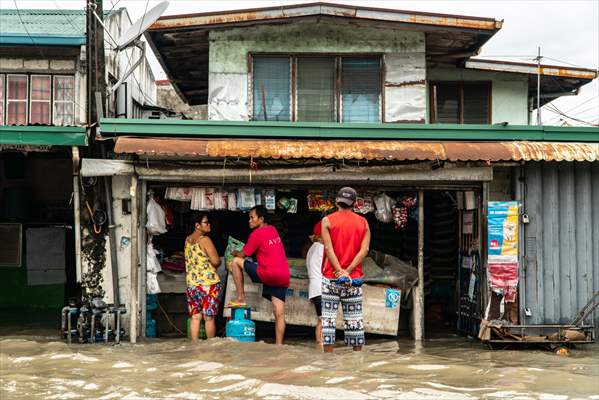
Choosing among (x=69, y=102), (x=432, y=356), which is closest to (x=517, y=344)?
(x=432, y=356)

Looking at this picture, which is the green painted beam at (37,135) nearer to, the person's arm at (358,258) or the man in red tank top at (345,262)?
the man in red tank top at (345,262)

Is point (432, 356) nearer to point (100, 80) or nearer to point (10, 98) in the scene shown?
point (100, 80)

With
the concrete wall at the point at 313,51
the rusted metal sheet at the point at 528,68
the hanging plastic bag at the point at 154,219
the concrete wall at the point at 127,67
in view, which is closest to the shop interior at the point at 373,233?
the hanging plastic bag at the point at 154,219

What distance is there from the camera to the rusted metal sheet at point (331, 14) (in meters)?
12.9

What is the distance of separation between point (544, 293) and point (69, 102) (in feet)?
35.8

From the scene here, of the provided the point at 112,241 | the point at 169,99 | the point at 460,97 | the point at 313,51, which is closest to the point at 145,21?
the point at 313,51

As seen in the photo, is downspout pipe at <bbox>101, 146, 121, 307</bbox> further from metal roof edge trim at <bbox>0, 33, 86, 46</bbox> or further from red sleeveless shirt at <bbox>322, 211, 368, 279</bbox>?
metal roof edge trim at <bbox>0, 33, 86, 46</bbox>

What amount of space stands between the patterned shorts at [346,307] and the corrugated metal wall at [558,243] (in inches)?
138

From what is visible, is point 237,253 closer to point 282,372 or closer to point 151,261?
point 151,261

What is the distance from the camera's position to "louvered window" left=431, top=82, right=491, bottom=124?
52.5 feet

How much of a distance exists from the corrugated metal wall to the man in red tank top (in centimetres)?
352

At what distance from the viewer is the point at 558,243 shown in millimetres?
11625

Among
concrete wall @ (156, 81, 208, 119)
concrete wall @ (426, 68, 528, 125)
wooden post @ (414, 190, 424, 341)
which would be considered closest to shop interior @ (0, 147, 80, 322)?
wooden post @ (414, 190, 424, 341)

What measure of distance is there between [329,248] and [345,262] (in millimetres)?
291
